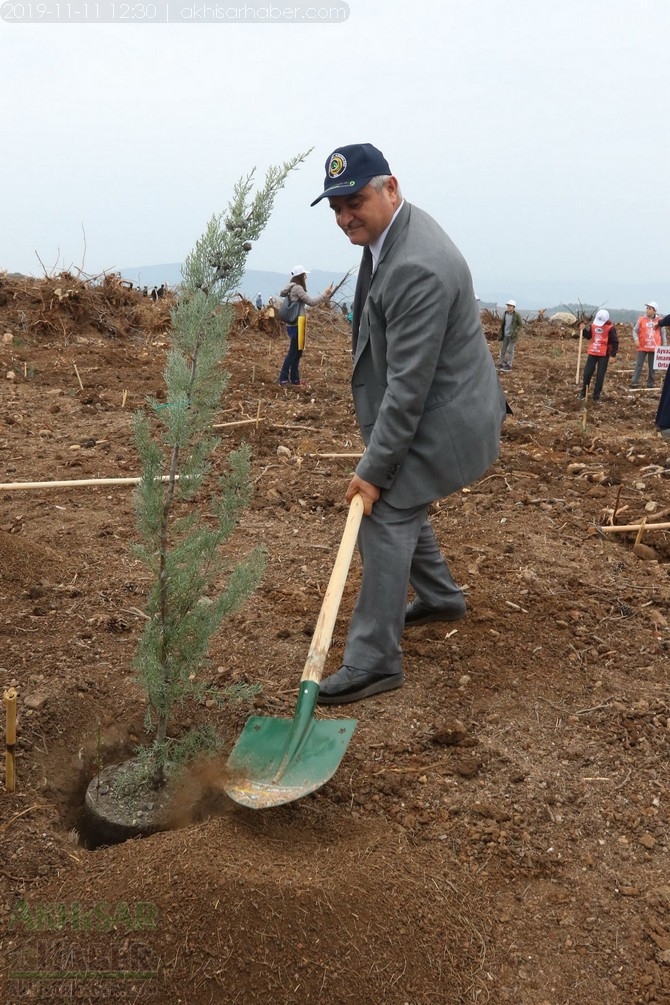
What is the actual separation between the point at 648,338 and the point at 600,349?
198 cm

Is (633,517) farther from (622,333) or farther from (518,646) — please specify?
(622,333)

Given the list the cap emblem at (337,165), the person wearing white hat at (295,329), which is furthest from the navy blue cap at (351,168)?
the person wearing white hat at (295,329)

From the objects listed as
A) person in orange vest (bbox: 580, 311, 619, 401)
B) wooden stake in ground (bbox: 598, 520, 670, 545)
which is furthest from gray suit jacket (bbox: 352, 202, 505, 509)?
person in orange vest (bbox: 580, 311, 619, 401)

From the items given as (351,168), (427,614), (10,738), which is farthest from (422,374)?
(10,738)

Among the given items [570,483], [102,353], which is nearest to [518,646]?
[570,483]

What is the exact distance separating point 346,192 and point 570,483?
3.72 m

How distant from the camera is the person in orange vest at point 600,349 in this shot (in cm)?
1090

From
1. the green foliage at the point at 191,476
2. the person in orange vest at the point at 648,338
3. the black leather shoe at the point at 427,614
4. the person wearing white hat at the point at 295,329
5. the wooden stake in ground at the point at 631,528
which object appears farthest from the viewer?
the person in orange vest at the point at 648,338

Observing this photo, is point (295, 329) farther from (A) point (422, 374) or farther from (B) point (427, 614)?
(A) point (422, 374)

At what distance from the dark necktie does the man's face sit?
0.12 metres

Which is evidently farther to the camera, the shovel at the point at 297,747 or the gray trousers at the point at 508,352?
the gray trousers at the point at 508,352

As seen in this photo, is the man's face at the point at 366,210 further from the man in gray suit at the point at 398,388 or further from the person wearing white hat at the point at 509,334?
the person wearing white hat at the point at 509,334

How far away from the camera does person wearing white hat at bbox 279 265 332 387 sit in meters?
9.95

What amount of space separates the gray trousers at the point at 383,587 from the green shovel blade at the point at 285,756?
1.56 ft
